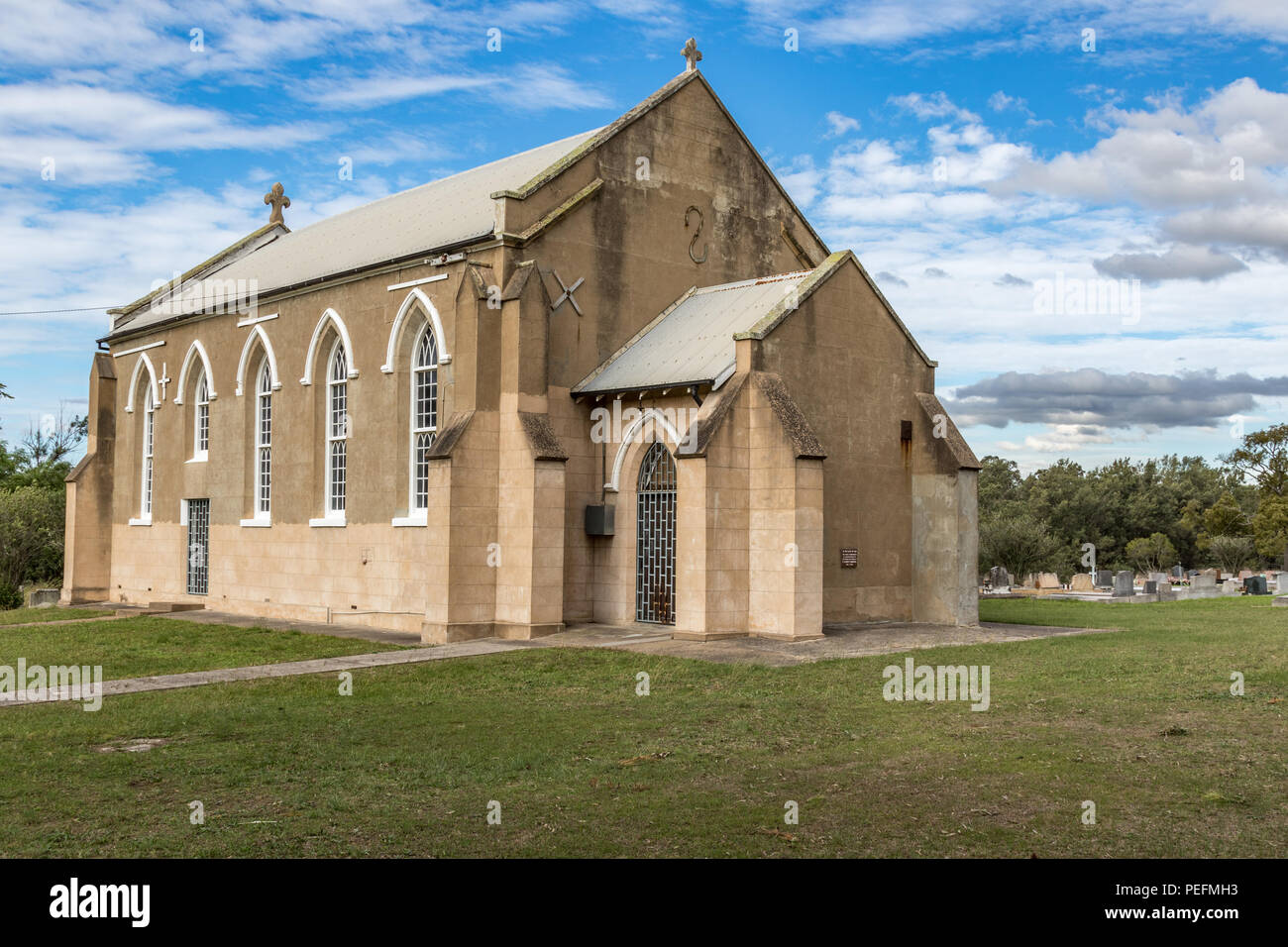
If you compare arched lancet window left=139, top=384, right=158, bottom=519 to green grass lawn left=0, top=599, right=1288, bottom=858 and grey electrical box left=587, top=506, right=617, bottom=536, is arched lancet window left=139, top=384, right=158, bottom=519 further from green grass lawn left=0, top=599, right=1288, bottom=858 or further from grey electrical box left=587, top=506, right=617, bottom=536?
green grass lawn left=0, top=599, right=1288, bottom=858

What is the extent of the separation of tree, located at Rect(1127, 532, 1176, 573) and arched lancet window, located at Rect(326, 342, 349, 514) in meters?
67.8

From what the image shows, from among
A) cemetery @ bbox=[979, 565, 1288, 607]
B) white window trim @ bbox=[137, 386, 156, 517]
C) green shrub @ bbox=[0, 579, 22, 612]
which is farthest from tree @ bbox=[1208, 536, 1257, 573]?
green shrub @ bbox=[0, 579, 22, 612]

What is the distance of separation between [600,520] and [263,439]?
11389 mm

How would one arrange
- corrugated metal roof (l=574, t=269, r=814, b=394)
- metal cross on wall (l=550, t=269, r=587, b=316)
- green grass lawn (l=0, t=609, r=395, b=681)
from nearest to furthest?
green grass lawn (l=0, t=609, r=395, b=681)
corrugated metal roof (l=574, t=269, r=814, b=394)
metal cross on wall (l=550, t=269, r=587, b=316)

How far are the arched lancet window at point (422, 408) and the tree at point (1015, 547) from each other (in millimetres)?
28140

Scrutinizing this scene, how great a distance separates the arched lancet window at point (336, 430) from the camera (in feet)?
89.1

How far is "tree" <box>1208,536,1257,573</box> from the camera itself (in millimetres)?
72375

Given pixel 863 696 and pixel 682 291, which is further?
pixel 682 291

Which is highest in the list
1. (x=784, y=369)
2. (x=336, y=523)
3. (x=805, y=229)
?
(x=805, y=229)

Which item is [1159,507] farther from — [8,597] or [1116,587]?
[8,597]
